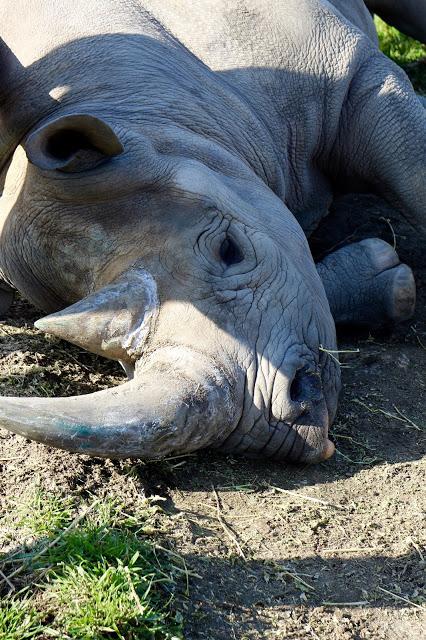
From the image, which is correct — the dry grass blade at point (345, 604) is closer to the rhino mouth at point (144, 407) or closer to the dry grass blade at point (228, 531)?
the dry grass blade at point (228, 531)

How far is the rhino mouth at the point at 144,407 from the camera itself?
13.6ft

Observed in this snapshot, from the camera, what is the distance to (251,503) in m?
4.75

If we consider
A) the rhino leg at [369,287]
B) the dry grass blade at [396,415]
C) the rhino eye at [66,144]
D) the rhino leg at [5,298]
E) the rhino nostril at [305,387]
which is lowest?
the dry grass blade at [396,415]

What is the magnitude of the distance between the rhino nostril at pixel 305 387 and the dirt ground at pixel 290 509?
0.37 meters

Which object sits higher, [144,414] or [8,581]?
[144,414]

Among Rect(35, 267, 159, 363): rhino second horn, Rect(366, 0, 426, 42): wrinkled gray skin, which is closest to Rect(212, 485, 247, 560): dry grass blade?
Rect(35, 267, 159, 363): rhino second horn

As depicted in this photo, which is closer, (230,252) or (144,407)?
(144,407)

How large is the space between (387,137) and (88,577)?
3.66 metres

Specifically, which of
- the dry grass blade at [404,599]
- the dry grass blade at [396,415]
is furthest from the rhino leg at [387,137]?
the dry grass blade at [404,599]

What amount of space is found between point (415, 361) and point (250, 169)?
1402 millimetres

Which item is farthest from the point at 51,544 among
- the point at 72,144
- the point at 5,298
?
the point at 5,298

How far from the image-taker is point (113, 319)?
4727mm

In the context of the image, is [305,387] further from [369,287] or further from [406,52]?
[406,52]

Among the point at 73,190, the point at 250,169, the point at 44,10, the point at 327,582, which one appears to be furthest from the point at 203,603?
the point at 44,10
